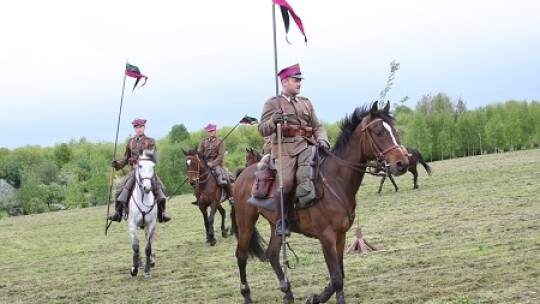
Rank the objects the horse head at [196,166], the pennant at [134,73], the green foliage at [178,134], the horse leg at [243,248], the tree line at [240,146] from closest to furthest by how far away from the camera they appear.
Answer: the horse leg at [243,248]
the pennant at [134,73]
the horse head at [196,166]
the tree line at [240,146]
the green foliage at [178,134]

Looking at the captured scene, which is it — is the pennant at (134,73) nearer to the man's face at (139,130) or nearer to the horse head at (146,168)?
the man's face at (139,130)

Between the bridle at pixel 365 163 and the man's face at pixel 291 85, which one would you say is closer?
the bridle at pixel 365 163

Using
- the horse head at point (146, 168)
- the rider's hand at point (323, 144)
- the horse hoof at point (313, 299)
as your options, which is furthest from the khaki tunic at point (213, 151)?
the horse hoof at point (313, 299)

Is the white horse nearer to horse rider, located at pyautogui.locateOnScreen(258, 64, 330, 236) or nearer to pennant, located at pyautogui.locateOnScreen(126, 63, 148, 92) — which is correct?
pennant, located at pyautogui.locateOnScreen(126, 63, 148, 92)

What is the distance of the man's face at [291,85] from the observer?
855 centimetres

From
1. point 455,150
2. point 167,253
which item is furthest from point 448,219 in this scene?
point 455,150

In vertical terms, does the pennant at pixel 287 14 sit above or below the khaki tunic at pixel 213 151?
above

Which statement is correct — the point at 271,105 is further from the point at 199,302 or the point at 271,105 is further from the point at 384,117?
the point at 199,302

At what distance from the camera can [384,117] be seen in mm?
7910

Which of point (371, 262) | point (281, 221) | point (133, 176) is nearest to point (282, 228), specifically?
point (281, 221)

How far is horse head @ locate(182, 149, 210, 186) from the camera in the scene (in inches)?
645

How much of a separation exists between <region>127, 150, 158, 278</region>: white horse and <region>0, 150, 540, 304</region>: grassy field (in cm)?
45

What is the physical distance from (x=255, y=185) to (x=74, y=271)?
711cm

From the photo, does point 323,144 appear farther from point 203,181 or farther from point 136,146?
point 203,181
